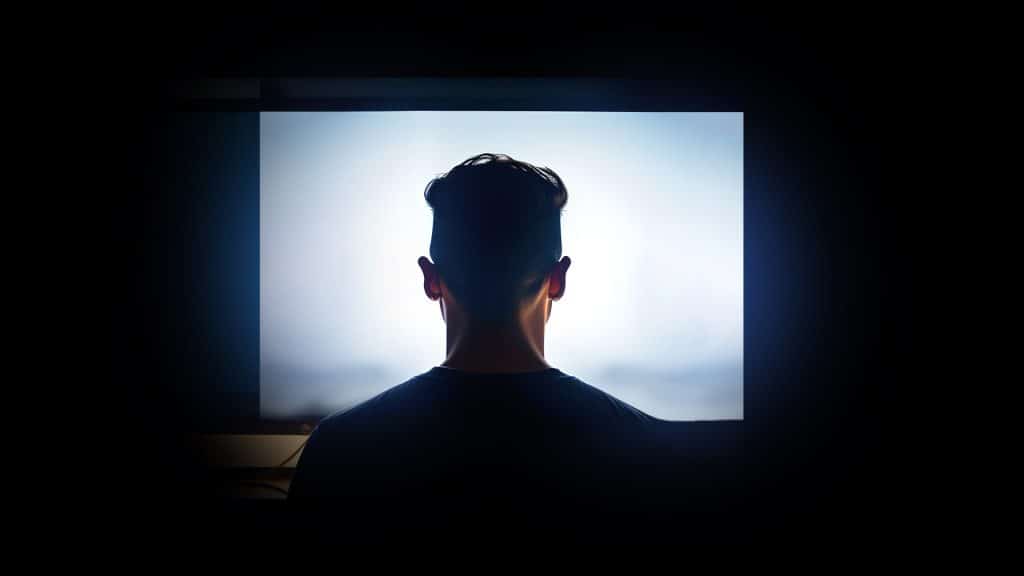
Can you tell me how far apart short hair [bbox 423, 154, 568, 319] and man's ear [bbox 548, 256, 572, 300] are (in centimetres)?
5

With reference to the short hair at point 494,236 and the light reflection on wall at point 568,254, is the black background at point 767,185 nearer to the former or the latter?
the light reflection on wall at point 568,254

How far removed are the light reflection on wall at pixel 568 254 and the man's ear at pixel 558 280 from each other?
0.17 meters

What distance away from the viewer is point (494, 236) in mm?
724

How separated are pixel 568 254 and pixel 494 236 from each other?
1.03 feet

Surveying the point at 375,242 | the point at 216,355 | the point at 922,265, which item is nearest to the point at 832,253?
the point at 922,265

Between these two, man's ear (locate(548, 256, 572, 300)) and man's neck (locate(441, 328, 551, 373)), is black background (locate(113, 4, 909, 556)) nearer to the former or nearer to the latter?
man's ear (locate(548, 256, 572, 300))

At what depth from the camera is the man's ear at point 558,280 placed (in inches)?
32.0

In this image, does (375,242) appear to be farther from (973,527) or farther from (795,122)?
(973,527)

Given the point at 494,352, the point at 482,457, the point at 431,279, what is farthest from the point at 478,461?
the point at 431,279

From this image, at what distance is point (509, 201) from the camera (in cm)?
73

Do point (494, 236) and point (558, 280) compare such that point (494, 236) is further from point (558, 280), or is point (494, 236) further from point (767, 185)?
point (767, 185)

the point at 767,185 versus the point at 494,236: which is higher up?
the point at 767,185

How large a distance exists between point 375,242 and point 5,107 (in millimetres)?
722

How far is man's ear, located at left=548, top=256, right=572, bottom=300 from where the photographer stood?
81 cm
